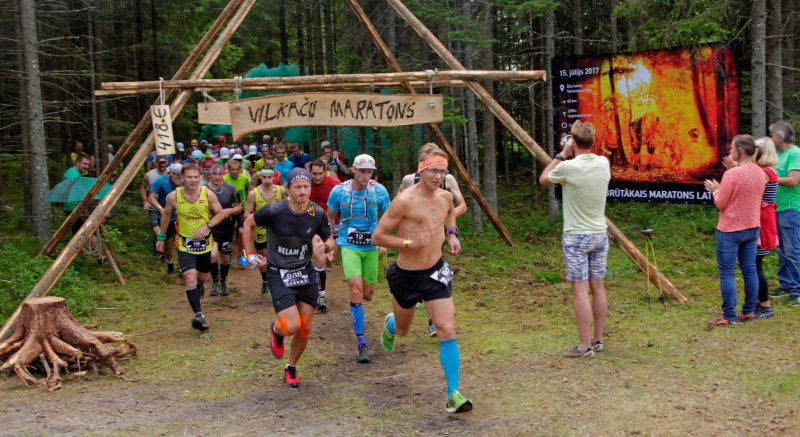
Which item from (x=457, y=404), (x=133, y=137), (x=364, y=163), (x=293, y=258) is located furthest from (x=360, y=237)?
(x=133, y=137)

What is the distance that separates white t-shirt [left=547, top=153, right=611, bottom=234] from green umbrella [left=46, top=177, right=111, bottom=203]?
28.5 feet

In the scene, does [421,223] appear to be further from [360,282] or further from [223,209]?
[223,209]

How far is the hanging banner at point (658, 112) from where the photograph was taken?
1166 centimetres

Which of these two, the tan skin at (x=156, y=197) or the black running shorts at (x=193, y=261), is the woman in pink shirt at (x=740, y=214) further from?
the tan skin at (x=156, y=197)

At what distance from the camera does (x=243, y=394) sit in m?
6.41

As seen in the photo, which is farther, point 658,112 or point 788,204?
point 658,112

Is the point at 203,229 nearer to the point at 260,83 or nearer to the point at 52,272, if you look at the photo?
the point at 52,272

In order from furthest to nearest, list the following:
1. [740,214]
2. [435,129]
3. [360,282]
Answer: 1. [435,129]
2. [360,282]
3. [740,214]

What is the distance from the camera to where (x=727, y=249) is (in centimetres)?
736

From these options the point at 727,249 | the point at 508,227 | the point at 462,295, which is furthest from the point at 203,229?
the point at 508,227

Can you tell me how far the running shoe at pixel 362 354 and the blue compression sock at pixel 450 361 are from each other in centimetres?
196

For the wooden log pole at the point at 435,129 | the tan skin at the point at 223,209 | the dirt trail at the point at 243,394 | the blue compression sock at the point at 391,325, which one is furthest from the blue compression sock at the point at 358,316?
the wooden log pole at the point at 435,129

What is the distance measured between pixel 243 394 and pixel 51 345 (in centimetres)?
234

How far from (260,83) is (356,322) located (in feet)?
14.4
